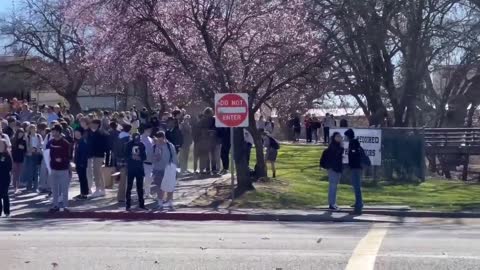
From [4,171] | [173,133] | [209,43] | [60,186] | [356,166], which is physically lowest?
[60,186]

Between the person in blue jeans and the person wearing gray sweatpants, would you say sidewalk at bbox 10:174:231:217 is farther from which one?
the person in blue jeans

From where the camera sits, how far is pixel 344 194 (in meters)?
25.0

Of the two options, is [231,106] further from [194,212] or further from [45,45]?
[45,45]

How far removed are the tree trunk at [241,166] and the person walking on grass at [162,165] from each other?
99.3 inches

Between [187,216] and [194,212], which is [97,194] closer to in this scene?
[194,212]

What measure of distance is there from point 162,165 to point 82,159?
7.87 ft

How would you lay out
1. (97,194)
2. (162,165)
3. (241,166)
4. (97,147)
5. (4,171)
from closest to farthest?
(4,171)
(162,165)
(97,147)
(97,194)
(241,166)

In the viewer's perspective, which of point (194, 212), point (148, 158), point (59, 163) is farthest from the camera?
point (148, 158)

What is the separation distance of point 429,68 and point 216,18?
11.3 metres

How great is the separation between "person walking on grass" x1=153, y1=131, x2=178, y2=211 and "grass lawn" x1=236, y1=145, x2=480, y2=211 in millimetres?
1865

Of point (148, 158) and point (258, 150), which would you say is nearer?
point (148, 158)

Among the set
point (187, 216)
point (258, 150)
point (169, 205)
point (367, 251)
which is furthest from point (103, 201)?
point (367, 251)

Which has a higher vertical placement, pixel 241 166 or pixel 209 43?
pixel 209 43

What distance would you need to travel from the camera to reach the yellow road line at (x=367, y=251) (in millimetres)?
11922
